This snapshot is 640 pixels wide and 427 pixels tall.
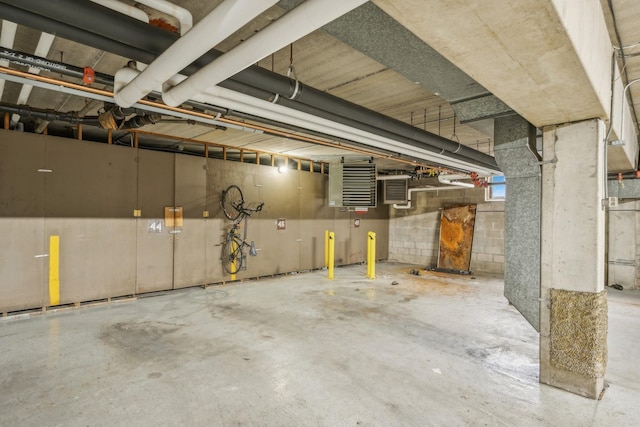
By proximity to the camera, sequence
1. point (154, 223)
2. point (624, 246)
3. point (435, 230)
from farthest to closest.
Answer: point (435, 230), point (624, 246), point (154, 223)

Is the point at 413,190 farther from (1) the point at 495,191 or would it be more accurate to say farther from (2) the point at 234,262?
(2) the point at 234,262

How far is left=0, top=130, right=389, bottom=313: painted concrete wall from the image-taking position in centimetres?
369

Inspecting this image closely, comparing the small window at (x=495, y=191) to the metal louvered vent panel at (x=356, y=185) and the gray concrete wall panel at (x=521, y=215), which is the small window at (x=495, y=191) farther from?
the gray concrete wall panel at (x=521, y=215)

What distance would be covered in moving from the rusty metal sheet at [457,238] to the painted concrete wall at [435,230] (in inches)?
8.1

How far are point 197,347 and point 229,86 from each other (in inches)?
88.7

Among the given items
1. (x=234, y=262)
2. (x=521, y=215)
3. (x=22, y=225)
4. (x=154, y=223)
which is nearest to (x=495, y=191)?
(x=521, y=215)

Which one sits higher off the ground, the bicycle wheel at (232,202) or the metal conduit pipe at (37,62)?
the metal conduit pipe at (37,62)

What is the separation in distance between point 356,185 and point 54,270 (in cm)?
451

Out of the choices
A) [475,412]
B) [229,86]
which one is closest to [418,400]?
[475,412]

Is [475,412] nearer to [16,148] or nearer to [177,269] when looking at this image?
[177,269]

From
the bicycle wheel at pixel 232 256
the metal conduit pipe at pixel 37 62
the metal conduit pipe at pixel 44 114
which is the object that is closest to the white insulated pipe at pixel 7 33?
the metal conduit pipe at pixel 37 62

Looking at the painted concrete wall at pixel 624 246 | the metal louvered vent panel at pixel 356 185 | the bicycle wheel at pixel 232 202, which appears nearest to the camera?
the bicycle wheel at pixel 232 202

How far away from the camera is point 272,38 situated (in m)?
1.23

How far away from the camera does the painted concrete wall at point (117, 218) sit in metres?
3.69
